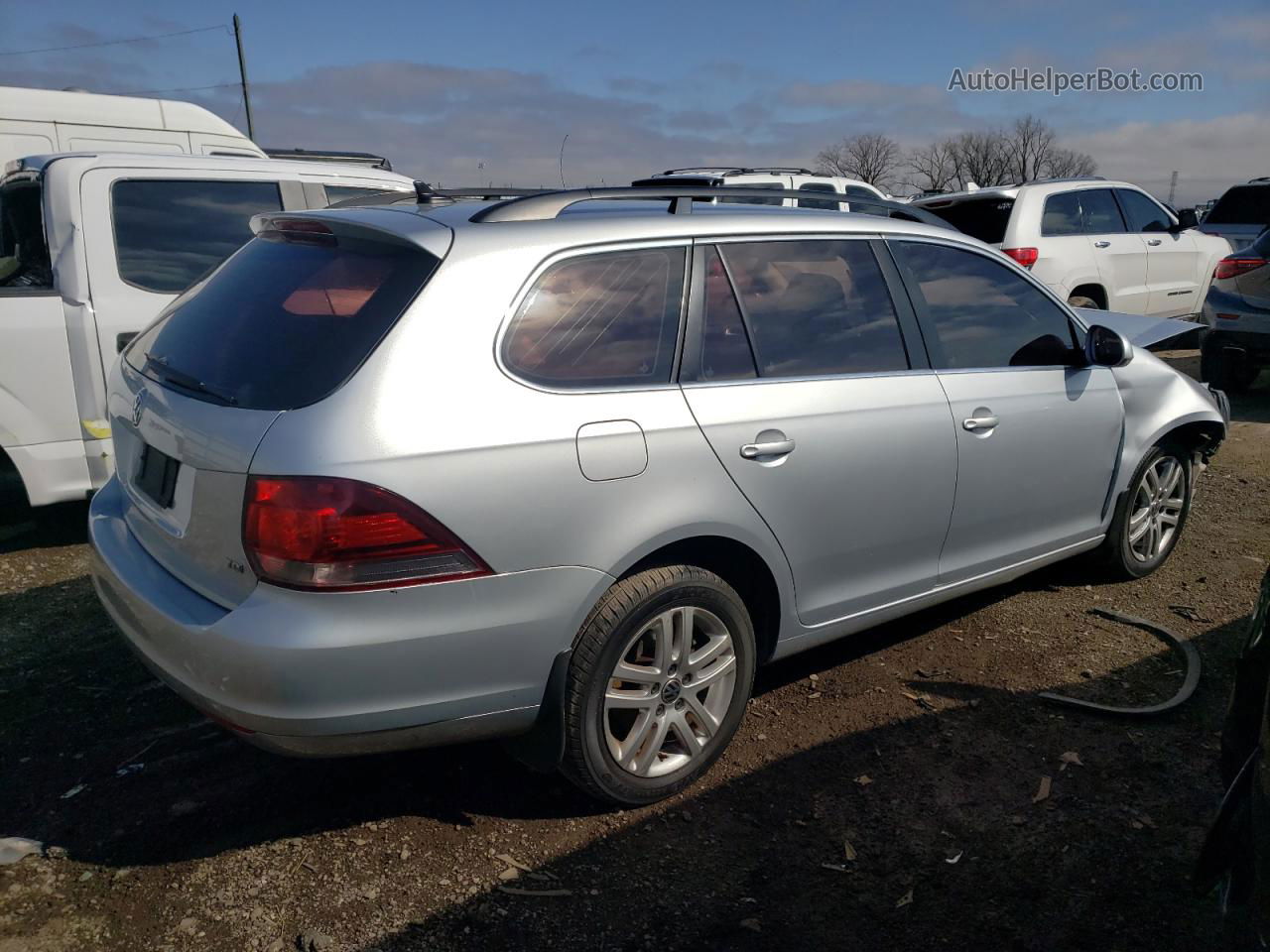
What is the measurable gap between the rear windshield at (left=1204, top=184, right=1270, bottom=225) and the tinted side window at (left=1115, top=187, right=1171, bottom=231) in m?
4.26

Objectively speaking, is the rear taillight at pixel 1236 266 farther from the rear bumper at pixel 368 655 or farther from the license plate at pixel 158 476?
the license plate at pixel 158 476

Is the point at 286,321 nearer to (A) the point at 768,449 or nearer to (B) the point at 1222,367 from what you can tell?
(A) the point at 768,449

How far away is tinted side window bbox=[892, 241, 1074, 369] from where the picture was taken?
382 cm

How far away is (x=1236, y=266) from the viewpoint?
8984 mm

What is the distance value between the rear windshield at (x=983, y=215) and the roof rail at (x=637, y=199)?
6042mm

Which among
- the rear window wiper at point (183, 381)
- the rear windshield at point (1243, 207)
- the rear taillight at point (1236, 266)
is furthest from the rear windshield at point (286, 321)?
the rear windshield at point (1243, 207)

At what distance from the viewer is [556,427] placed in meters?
2.67

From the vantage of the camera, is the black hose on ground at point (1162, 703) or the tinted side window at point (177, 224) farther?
the tinted side window at point (177, 224)

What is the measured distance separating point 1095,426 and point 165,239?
4.67 m

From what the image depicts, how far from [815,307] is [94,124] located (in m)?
9.03

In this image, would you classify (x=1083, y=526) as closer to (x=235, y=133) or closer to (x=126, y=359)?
(x=126, y=359)

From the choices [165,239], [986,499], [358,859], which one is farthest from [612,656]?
[165,239]

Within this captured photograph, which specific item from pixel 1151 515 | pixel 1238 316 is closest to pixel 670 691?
pixel 1151 515

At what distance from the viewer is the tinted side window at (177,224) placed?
5.22 m
